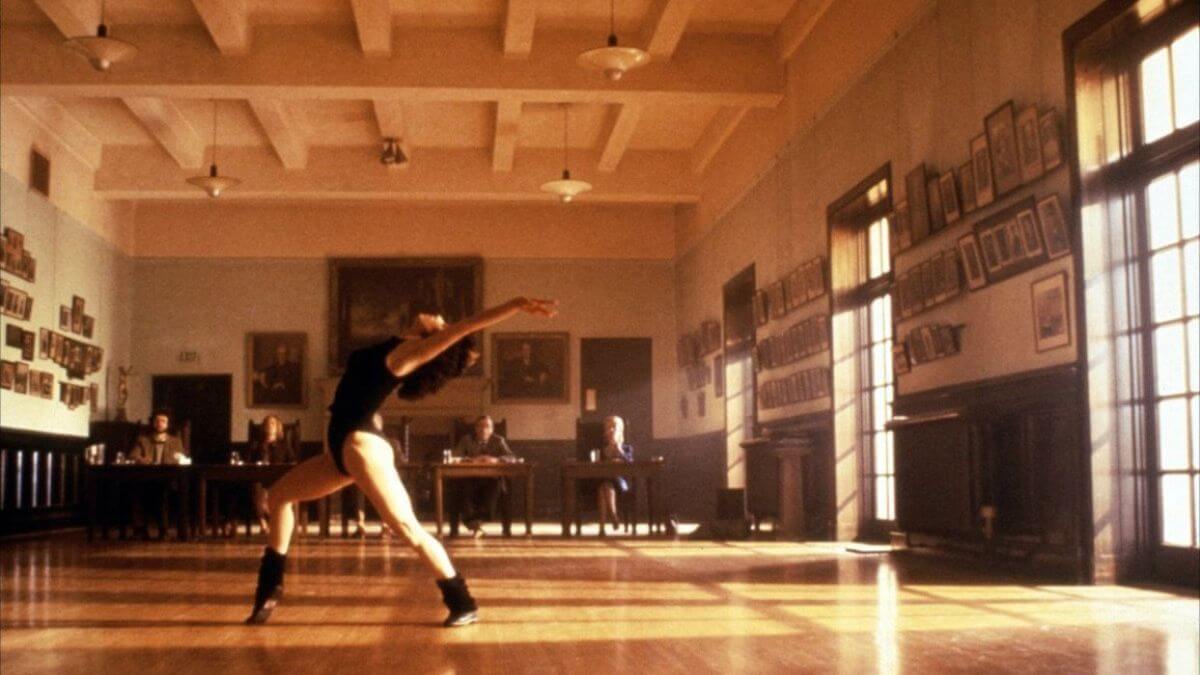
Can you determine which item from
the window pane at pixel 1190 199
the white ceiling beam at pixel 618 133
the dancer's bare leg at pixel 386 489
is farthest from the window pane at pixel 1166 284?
the white ceiling beam at pixel 618 133

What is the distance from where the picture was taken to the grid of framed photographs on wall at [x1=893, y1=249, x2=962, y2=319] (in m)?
9.64

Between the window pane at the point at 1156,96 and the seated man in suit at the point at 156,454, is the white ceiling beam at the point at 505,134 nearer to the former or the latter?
Result: the seated man in suit at the point at 156,454

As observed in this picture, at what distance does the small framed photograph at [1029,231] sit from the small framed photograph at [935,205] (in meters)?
1.37

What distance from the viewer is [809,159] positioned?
44.7 feet

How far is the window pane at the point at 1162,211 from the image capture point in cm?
740

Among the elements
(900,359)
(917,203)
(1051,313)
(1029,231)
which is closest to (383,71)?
(917,203)

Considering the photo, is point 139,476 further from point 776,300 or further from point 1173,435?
point 1173,435

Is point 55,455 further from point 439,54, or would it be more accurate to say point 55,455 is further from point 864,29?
point 864,29

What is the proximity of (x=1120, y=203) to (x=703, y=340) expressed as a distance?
39.1 feet

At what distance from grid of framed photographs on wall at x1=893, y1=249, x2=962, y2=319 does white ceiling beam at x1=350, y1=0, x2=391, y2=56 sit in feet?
18.6

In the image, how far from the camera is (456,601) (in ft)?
19.1

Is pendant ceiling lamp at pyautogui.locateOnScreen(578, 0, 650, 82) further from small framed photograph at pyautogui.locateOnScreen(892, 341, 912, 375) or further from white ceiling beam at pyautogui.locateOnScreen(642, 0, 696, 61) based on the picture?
small framed photograph at pyautogui.locateOnScreen(892, 341, 912, 375)

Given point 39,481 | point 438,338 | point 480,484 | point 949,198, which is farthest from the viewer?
point 39,481

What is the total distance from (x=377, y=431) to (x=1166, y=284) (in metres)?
4.51
